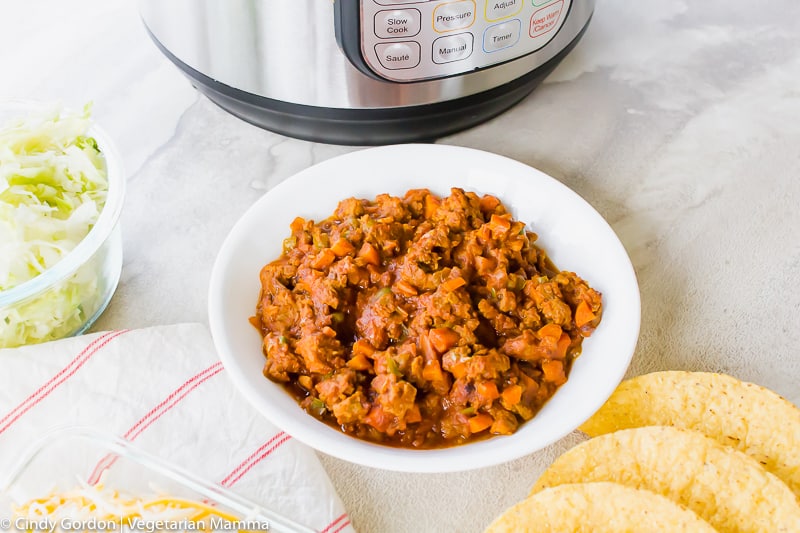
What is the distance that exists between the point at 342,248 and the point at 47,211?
0.56m

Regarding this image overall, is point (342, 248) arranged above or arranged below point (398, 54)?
below

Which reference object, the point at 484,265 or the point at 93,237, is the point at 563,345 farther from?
the point at 93,237

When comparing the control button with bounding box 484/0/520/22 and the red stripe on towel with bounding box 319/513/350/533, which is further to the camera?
the control button with bounding box 484/0/520/22

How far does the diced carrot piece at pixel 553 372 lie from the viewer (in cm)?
140

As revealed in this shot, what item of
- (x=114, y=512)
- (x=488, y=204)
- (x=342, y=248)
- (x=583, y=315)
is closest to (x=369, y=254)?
(x=342, y=248)

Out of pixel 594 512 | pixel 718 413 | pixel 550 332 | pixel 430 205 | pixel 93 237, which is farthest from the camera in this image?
pixel 430 205

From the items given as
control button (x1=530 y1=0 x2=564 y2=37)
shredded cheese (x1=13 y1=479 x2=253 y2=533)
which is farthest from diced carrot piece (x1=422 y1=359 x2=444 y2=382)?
control button (x1=530 y1=0 x2=564 y2=37)

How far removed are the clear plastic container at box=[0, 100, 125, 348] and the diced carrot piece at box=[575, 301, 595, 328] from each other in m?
0.86

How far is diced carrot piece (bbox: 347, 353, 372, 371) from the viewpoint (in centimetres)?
138

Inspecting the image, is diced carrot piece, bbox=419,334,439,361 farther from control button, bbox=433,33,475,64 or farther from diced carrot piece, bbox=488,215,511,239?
control button, bbox=433,33,475,64

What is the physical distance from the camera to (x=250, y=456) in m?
1.39

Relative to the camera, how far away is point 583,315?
1.45 metres

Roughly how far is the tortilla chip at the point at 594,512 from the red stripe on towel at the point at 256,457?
1.36 ft

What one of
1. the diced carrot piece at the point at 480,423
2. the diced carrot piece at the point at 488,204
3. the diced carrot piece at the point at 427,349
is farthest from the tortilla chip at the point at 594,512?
the diced carrot piece at the point at 488,204
